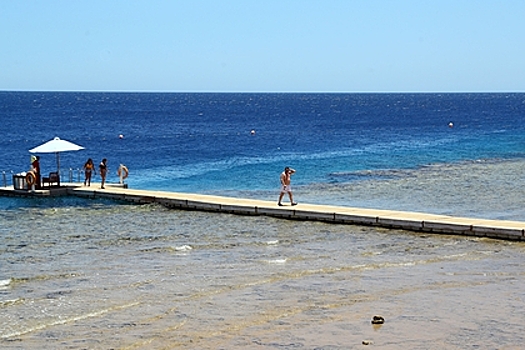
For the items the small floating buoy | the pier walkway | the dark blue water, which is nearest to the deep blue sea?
the small floating buoy

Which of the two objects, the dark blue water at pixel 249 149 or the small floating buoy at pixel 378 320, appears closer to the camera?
the small floating buoy at pixel 378 320

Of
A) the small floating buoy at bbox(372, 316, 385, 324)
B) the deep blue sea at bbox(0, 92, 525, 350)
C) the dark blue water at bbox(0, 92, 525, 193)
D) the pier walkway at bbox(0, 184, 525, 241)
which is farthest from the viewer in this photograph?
the dark blue water at bbox(0, 92, 525, 193)

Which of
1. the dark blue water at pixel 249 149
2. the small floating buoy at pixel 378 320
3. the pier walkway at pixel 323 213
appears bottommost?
the dark blue water at pixel 249 149

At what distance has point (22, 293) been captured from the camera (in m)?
16.8

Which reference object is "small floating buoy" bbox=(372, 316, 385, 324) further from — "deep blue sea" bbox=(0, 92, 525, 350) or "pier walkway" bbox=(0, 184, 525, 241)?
"pier walkway" bbox=(0, 184, 525, 241)

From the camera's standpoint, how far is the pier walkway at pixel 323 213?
22312 mm

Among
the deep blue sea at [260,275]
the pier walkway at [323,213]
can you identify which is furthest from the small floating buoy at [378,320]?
the pier walkway at [323,213]

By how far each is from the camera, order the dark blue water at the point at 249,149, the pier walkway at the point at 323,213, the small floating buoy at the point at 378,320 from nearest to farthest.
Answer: the small floating buoy at the point at 378,320 < the pier walkway at the point at 323,213 < the dark blue water at the point at 249,149

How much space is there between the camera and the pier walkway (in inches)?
878

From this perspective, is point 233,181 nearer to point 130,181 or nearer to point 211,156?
point 130,181

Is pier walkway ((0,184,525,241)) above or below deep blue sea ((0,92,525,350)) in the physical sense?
above

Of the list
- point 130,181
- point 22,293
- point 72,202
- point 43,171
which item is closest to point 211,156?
point 43,171

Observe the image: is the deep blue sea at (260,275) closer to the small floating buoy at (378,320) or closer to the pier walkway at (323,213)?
the small floating buoy at (378,320)

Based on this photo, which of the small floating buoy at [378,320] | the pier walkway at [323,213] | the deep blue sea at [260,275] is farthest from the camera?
the pier walkway at [323,213]
